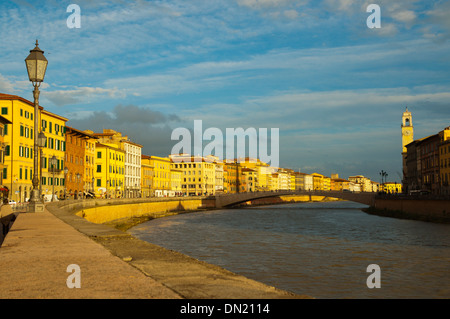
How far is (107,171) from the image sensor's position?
9188 centimetres

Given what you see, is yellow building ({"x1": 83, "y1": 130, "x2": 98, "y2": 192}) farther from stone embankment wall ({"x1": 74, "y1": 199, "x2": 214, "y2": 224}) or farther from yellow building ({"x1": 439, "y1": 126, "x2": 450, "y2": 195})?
yellow building ({"x1": 439, "y1": 126, "x2": 450, "y2": 195})

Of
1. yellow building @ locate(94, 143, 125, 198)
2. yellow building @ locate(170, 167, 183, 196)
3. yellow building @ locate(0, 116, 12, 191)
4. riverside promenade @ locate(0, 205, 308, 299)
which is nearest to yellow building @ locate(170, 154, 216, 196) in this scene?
yellow building @ locate(170, 167, 183, 196)

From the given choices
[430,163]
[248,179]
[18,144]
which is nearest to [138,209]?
[18,144]

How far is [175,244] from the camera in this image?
33.5m

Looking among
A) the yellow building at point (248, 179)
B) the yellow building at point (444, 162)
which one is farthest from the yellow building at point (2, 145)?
the yellow building at point (248, 179)

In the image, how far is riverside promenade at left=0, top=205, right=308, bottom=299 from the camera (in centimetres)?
630

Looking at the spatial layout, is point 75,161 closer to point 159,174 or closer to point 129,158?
point 129,158

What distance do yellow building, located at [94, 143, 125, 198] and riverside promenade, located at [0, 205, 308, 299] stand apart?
77387mm

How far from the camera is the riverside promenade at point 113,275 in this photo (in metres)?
6.30

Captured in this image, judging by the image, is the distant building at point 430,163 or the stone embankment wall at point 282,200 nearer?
the distant building at point 430,163

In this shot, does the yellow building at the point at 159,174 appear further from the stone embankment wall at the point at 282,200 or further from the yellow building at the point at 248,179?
the yellow building at the point at 248,179

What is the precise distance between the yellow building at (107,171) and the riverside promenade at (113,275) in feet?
254

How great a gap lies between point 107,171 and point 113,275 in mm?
86770
